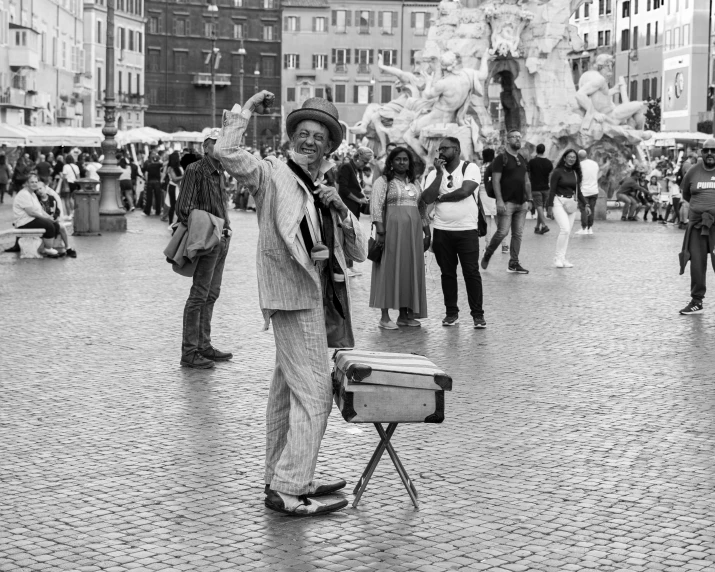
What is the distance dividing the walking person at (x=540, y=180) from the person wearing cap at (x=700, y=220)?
12.2m

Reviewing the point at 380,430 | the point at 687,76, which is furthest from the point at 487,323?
the point at 687,76

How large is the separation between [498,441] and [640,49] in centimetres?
Result: 8206

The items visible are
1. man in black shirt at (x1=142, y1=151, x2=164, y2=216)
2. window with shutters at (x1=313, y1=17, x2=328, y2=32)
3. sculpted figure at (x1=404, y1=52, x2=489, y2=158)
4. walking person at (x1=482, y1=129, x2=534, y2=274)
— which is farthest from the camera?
window with shutters at (x1=313, y1=17, x2=328, y2=32)

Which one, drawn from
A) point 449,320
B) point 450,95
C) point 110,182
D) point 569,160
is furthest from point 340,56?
point 449,320

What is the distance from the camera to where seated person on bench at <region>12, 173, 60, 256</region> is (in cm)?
2005

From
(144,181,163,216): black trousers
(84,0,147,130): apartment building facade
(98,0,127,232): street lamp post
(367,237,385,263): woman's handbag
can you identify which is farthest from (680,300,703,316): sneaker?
(84,0,147,130): apartment building facade

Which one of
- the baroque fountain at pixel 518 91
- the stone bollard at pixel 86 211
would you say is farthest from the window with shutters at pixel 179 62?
the stone bollard at pixel 86 211

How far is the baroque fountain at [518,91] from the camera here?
118 feet

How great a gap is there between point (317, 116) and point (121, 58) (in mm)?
90257

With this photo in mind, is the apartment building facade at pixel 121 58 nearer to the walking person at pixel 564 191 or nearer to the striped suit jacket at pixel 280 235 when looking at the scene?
the walking person at pixel 564 191

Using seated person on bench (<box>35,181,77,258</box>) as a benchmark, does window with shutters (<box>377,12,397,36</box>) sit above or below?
above

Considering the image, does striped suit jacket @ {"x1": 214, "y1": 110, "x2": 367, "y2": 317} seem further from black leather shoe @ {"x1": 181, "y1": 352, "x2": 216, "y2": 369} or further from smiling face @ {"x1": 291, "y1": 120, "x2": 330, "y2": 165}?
black leather shoe @ {"x1": 181, "y1": 352, "x2": 216, "y2": 369}

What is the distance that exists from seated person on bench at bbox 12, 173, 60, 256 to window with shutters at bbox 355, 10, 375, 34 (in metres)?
80.9

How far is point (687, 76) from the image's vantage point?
74.9 m
